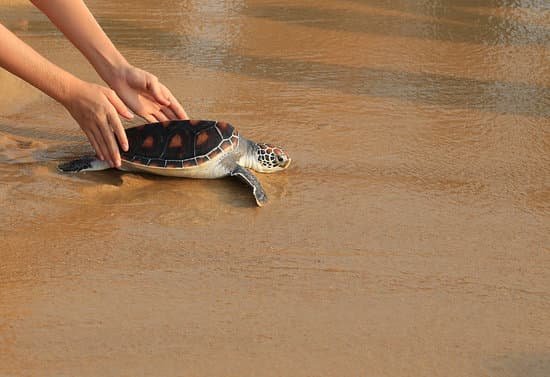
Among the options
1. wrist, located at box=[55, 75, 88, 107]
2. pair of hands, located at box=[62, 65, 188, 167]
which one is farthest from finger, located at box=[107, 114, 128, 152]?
wrist, located at box=[55, 75, 88, 107]

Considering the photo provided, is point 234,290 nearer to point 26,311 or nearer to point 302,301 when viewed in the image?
point 302,301

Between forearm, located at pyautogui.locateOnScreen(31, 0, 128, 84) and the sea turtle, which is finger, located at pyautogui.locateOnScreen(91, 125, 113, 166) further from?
the sea turtle

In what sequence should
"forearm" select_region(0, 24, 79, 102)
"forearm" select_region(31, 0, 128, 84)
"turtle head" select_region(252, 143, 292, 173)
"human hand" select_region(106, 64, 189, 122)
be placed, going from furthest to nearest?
"turtle head" select_region(252, 143, 292, 173) → "human hand" select_region(106, 64, 189, 122) → "forearm" select_region(31, 0, 128, 84) → "forearm" select_region(0, 24, 79, 102)

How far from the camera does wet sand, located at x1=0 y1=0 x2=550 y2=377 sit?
2277 mm

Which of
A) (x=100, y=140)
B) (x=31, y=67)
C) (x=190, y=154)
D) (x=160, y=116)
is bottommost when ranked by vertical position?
(x=190, y=154)

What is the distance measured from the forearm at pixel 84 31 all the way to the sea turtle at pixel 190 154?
371 millimetres

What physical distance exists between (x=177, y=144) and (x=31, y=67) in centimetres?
94

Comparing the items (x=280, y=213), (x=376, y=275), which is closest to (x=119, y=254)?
(x=280, y=213)

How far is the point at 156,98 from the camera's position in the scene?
318 centimetres

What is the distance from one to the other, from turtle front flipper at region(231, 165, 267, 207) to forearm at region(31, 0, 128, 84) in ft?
2.31

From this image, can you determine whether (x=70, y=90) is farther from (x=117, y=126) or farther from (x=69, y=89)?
(x=117, y=126)

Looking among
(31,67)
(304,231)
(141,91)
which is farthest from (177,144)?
(31,67)

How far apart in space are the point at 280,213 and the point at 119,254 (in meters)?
0.72

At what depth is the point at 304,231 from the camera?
2.99 m
